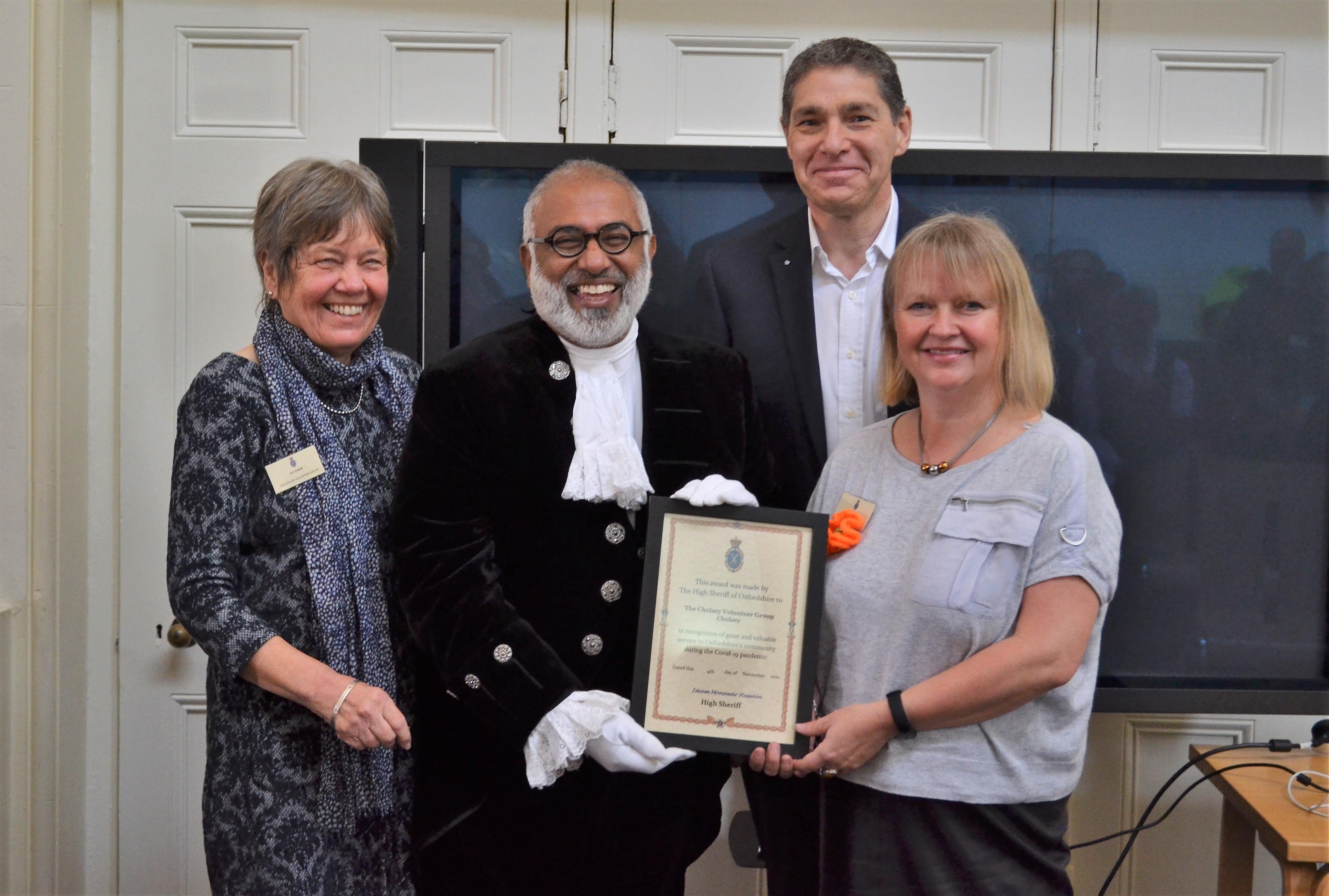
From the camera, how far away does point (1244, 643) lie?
2127 millimetres

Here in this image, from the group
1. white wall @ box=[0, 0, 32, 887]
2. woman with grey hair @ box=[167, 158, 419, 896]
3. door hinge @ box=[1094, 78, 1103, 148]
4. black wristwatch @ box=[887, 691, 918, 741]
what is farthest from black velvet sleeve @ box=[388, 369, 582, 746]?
door hinge @ box=[1094, 78, 1103, 148]

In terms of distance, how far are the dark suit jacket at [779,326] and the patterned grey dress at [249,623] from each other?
2.45ft

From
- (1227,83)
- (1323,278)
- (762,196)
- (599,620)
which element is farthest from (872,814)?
(1227,83)

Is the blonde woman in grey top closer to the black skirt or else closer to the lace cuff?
the black skirt

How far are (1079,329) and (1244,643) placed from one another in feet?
2.43

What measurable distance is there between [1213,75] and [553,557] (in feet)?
6.99

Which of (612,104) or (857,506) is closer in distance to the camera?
(857,506)

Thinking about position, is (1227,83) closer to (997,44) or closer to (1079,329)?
(997,44)

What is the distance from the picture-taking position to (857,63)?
184 centimetres

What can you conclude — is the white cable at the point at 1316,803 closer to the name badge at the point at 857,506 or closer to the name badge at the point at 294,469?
the name badge at the point at 857,506

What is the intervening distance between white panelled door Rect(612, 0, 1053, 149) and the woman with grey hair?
1.04 metres

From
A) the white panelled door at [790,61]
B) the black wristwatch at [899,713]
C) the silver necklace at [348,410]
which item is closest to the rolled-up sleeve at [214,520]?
the silver necklace at [348,410]

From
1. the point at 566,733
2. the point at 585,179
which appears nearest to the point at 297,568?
the point at 566,733

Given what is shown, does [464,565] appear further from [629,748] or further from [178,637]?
[178,637]
